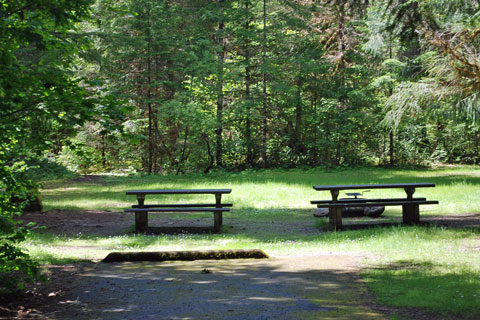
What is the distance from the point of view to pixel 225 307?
4957 millimetres

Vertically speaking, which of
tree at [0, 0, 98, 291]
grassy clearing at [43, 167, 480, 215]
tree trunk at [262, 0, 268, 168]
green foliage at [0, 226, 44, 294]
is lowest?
grassy clearing at [43, 167, 480, 215]

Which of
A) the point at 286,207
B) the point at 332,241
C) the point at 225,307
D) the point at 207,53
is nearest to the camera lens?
the point at 225,307

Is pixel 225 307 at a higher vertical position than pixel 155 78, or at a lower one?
lower

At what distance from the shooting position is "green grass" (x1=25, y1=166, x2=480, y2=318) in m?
5.44

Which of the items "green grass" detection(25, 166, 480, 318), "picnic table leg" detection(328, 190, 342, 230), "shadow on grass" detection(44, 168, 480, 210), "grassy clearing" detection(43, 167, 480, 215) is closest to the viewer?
"green grass" detection(25, 166, 480, 318)

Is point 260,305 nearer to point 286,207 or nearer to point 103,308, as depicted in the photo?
point 103,308

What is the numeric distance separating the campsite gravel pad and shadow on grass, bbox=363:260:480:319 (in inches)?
10.4

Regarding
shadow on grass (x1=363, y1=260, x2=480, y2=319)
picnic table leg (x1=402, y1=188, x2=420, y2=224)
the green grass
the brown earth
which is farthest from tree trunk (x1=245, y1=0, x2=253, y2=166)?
shadow on grass (x1=363, y1=260, x2=480, y2=319)

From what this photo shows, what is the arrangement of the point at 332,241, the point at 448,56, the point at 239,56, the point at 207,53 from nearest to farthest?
the point at 332,241, the point at 448,56, the point at 207,53, the point at 239,56

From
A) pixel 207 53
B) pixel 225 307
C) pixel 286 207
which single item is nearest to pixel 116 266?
pixel 225 307

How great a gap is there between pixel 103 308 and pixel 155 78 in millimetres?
24966

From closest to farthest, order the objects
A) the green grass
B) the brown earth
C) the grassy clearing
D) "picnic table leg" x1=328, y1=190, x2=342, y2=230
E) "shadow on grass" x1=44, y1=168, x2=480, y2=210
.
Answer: the brown earth < the green grass < "picnic table leg" x1=328, y1=190, x2=342, y2=230 < the grassy clearing < "shadow on grass" x1=44, y1=168, x2=480, y2=210

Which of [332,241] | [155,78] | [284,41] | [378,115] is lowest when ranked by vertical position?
[332,241]

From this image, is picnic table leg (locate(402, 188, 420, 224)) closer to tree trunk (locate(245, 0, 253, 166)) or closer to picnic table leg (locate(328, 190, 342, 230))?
picnic table leg (locate(328, 190, 342, 230))
